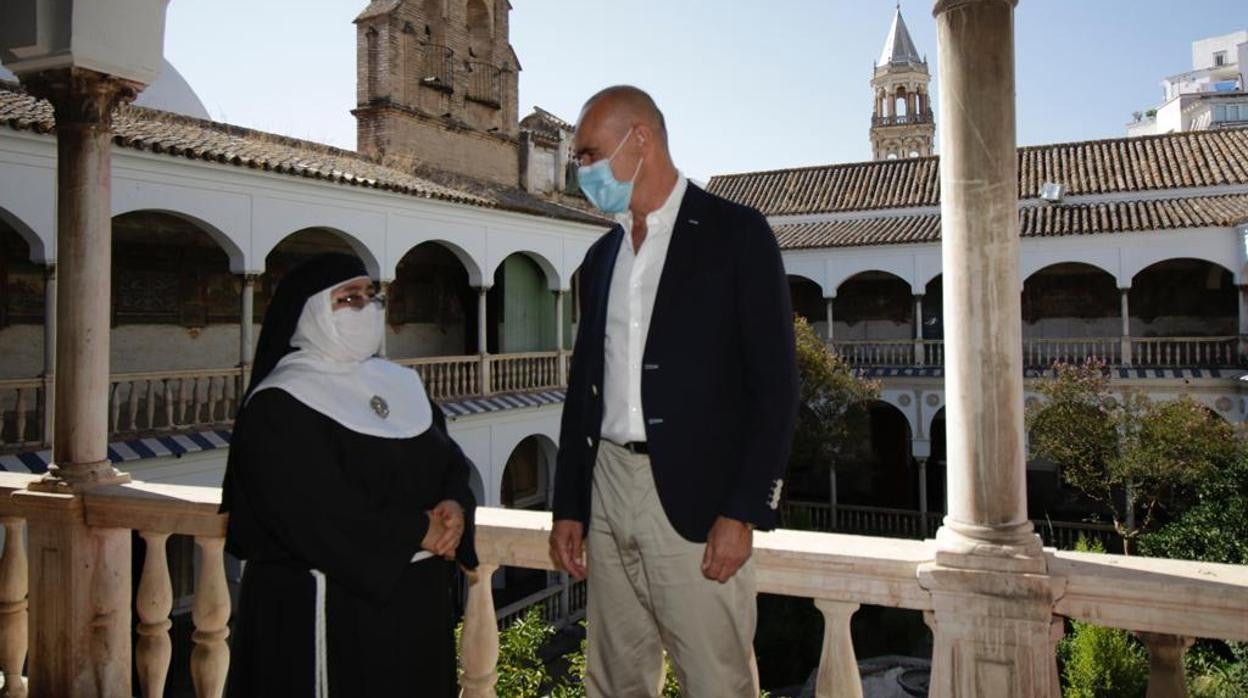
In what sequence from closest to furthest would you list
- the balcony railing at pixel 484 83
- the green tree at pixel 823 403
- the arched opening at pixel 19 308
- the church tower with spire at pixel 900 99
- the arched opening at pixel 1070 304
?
the arched opening at pixel 19 308, the green tree at pixel 823 403, the balcony railing at pixel 484 83, the arched opening at pixel 1070 304, the church tower with spire at pixel 900 99

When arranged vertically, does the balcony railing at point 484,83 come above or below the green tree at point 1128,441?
above

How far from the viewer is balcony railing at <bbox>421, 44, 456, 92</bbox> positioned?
18.4 m

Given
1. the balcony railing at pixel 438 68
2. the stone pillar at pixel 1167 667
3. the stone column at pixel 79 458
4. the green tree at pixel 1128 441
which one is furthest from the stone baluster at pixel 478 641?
the balcony railing at pixel 438 68

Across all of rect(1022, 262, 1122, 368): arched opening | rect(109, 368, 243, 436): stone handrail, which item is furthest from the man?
rect(1022, 262, 1122, 368): arched opening

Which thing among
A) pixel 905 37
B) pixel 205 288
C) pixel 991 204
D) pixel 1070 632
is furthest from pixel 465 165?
pixel 905 37

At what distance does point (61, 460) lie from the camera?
3.69 metres

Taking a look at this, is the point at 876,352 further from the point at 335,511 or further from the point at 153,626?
the point at 335,511

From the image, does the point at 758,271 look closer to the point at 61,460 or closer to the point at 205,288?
the point at 61,460

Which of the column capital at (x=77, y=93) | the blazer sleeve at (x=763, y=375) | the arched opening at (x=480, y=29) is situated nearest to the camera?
the blazer sleeve at (x=763, y=375)

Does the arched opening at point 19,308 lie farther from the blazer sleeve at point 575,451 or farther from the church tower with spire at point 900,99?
the church tower with spire at point 900,99

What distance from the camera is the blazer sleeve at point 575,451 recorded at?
223 cm

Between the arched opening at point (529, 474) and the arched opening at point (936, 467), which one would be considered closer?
the arched opening at point (529, 474)

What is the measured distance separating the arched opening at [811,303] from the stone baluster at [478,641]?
24.3m

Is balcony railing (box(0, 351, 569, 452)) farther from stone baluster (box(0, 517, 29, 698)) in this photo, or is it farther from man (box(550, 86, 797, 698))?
man (box(550, 86, 797, 698))
